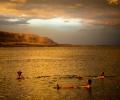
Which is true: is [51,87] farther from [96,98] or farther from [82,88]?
[96,98]

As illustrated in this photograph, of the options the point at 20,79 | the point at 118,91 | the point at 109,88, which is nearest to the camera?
the point at 118,91

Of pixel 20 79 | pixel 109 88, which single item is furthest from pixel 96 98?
pixel 20 79

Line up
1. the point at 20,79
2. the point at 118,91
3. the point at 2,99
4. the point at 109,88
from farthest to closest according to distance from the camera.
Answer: the point at 20,79
the point at 109,88
the point at 118,91
the point at 2,99

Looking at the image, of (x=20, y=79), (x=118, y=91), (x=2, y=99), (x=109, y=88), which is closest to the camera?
(x=2, y=99)

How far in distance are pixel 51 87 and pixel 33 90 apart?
512 centimetres

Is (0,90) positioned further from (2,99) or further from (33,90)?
(2,99)

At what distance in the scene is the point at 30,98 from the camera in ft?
199

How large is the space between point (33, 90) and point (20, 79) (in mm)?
20726

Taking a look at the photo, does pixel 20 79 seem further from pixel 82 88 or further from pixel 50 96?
pixel 50 96

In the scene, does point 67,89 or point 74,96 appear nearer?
point 74,96

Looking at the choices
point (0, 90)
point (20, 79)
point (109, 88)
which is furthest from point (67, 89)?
point (20, 79)

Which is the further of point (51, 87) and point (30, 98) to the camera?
point (51, 87)

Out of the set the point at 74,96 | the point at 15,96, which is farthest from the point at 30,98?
the point at 74,96

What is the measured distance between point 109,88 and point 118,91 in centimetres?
480
